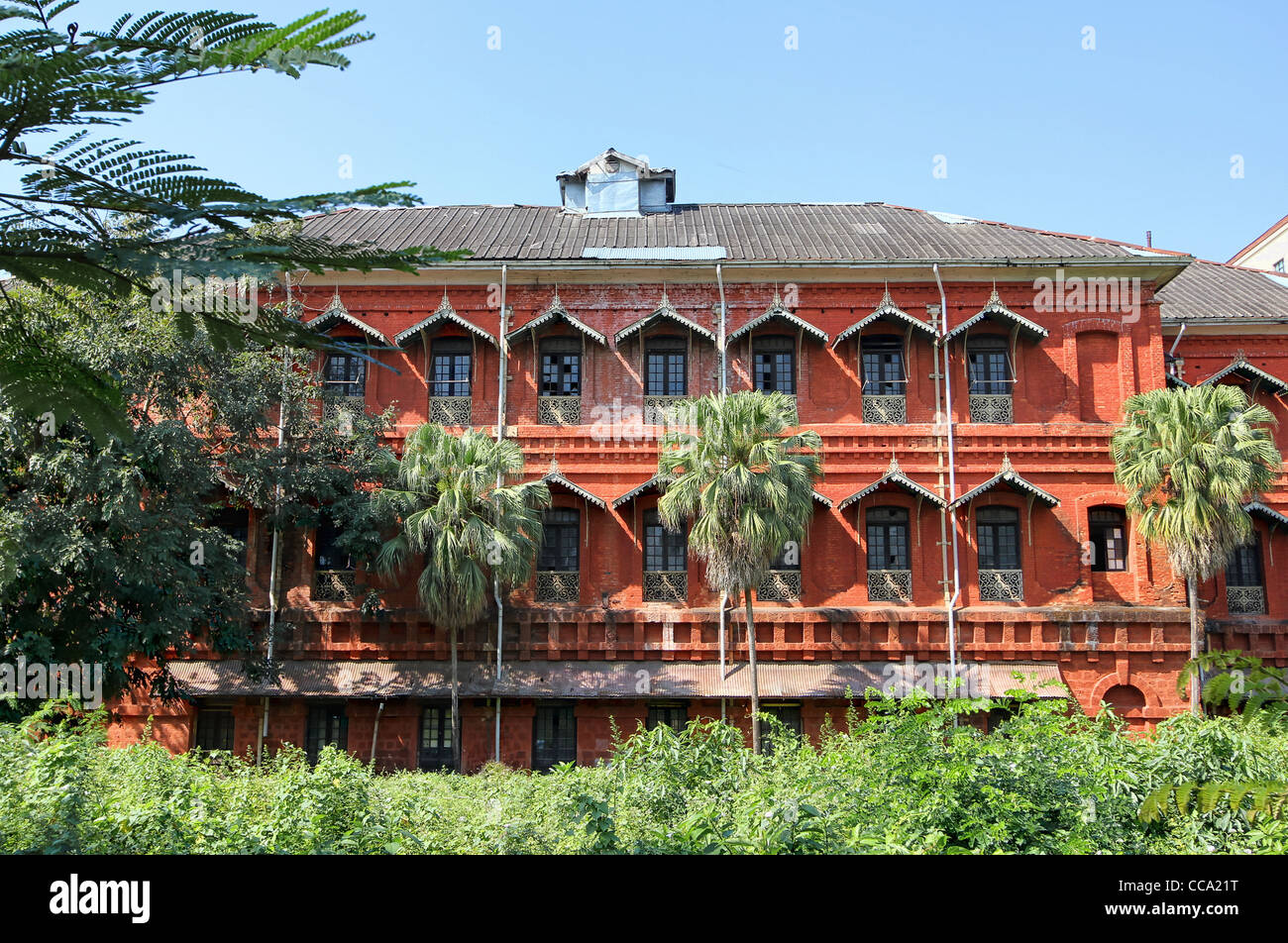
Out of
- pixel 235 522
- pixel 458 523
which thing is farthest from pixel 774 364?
pixel 235 522

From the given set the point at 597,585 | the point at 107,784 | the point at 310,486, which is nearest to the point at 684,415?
the point at 597,585

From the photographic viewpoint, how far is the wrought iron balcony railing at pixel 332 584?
71.4 ft

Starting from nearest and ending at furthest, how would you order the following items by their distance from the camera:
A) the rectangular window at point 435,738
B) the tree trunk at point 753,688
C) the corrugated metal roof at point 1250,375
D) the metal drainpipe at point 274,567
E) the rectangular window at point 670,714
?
1. the tree trunk at point 753,688
2. the metal drainpipe at point 274,567
3. the rectangular window at point 435,738
4. the rectangular window at point 670,714
5. the corrugated metal roof at point 1250,375

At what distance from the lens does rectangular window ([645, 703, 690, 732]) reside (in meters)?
21.1

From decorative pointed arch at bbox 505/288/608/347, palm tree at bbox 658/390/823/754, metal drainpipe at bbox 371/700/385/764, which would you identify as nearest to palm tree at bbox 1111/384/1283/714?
palm tree at bbox 658/390/823/754

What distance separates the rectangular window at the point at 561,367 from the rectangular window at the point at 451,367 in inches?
67.4

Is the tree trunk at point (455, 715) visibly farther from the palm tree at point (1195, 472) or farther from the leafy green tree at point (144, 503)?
the palm tree at point (1195, 472)

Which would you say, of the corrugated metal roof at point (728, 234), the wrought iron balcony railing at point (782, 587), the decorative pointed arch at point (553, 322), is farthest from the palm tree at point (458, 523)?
the corrugated metal roof at point (728, 234)

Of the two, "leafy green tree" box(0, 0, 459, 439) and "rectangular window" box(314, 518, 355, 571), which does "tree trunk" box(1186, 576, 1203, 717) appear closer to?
"rectangular window" box(314, 518, 355, 571)

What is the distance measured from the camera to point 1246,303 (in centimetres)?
2605

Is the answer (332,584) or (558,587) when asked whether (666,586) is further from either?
(332,584)

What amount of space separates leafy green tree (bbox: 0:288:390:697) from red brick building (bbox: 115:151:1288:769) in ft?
9.08

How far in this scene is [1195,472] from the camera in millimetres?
19953

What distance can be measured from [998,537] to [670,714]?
8.00m
